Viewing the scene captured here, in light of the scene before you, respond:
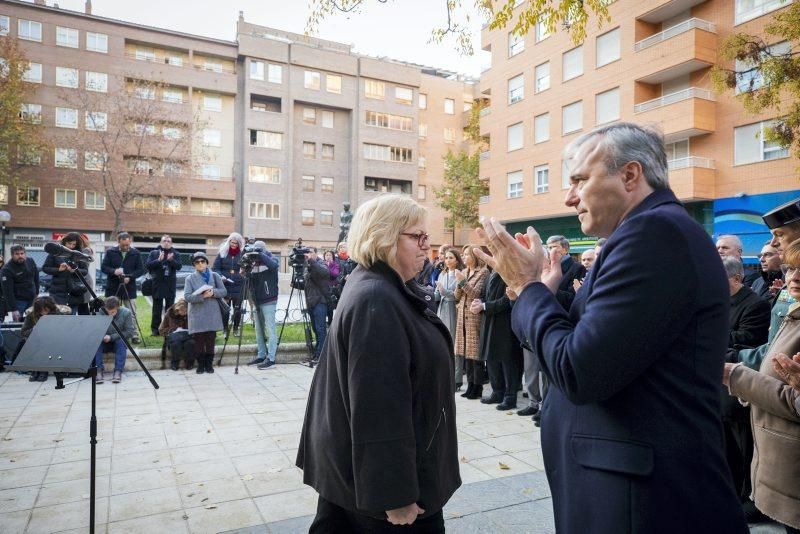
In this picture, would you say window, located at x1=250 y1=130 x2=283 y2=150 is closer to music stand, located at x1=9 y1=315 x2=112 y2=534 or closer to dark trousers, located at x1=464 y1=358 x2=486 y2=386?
dark trousers, located at x1=464 y1=358 x2=486 y2=386

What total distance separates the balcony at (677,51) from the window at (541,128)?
5.98 m

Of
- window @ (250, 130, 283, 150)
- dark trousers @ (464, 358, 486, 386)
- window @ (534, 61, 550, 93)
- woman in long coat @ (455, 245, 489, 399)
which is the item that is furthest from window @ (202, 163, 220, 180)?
dark trousers @ (464, 358, 486, 386)

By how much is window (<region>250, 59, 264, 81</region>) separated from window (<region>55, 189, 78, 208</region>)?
51.4ft

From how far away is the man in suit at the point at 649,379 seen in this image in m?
1.49

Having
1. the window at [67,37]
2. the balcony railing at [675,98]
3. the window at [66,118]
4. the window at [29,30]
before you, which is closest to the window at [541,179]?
the balcony railing at [675,98]

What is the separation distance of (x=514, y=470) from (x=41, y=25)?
45.4 meters

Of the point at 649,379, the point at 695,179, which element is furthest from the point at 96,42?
the point at 649,379

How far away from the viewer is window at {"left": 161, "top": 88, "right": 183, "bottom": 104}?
40306 millimetres

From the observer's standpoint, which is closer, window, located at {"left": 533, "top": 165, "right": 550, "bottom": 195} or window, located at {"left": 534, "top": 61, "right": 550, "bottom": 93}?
window, located at {"left": 534, "top": 61, "right": 550, "bottom": 93}

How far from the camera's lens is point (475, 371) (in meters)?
7.63

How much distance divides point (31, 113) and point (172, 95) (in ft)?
31.7

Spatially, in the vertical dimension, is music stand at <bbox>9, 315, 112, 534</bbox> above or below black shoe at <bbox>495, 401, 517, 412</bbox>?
above

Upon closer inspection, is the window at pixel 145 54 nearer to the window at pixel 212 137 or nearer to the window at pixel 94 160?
the window at pixel 212 137

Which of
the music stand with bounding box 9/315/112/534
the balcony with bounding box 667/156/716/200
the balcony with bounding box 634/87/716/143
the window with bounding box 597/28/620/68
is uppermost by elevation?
the window with bounding box 597/28/620/68
